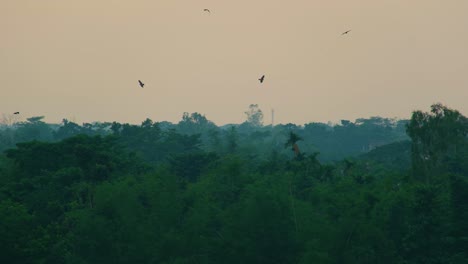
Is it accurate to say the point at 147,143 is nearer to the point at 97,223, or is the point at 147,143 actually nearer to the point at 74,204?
Result: the point at 74,204

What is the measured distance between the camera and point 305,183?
5816 cm

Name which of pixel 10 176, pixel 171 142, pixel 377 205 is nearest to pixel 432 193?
pixel 377 205

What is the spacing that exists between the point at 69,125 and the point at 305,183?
91.1 meters

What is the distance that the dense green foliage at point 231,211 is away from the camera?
36625 mm

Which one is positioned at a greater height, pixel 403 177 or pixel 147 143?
pixel 147 143

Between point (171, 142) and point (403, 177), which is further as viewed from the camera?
point (171, 142)

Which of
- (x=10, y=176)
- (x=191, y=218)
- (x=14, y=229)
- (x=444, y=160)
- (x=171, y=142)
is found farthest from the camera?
(x=171, y=142)

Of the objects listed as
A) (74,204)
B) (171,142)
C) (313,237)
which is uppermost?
(171,142)

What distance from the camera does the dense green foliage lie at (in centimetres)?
3662

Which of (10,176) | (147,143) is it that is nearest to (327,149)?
(147,143)

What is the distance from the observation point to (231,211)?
4225 cm

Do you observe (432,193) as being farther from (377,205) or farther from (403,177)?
(403,177)

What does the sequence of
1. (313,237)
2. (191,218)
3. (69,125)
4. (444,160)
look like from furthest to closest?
(69,125)
(444,160)
(191,218)
(313,237)

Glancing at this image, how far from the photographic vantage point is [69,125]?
142m
